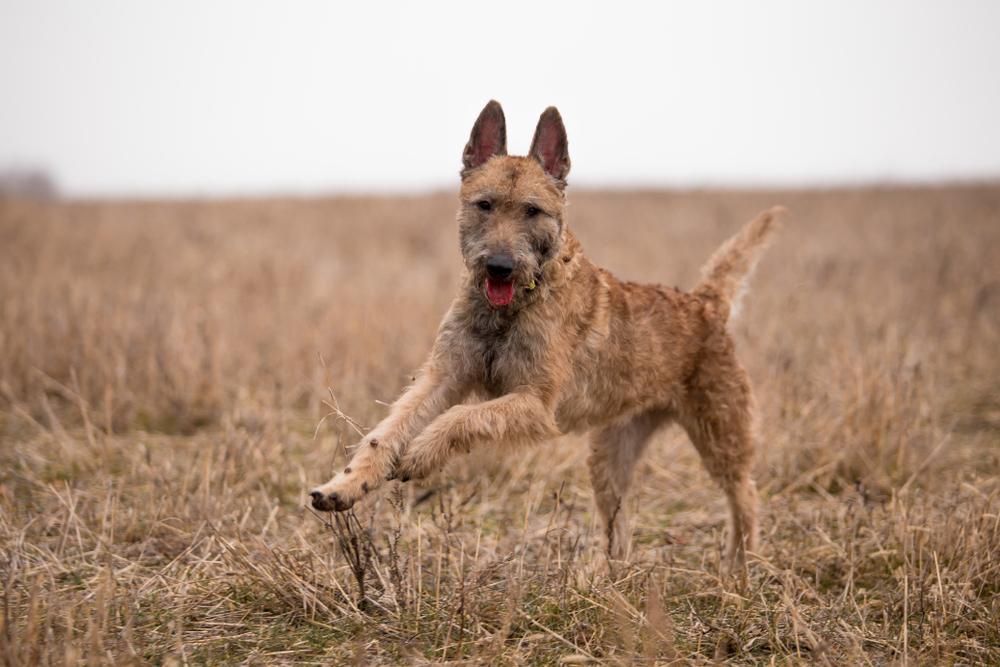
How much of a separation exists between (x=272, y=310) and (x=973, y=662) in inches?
302

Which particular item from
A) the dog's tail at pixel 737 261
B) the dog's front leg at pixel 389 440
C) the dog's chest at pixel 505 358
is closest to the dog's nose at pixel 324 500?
the dog's front leg at pixel 389 440

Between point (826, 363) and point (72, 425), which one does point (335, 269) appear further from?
point (826, 363)

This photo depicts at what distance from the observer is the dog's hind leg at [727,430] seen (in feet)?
14.4

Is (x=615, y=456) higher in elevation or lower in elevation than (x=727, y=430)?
lower

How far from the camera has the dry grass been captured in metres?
3.09

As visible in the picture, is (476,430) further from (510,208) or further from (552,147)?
(552,147)

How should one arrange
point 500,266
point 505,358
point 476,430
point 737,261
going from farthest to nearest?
point 737,261
point 505,358
point 500,266
point 476,430

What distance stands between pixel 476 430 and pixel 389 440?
1.19 feet

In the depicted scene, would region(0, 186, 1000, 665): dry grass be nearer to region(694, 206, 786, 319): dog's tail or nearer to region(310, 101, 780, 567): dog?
region(310, 101, 780, 567): dog

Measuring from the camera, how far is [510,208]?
12.1 feet

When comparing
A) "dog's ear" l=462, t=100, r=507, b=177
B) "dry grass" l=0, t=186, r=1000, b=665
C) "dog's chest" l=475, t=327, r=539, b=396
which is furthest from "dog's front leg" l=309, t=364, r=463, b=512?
"dog's ear" l=462, t=100, r=507, b=177

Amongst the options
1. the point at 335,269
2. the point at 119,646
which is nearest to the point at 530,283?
the point at 119,646

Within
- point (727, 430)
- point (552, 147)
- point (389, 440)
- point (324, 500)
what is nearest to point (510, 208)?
point (552, 147)

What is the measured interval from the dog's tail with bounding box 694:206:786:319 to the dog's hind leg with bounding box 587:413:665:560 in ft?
3.00
